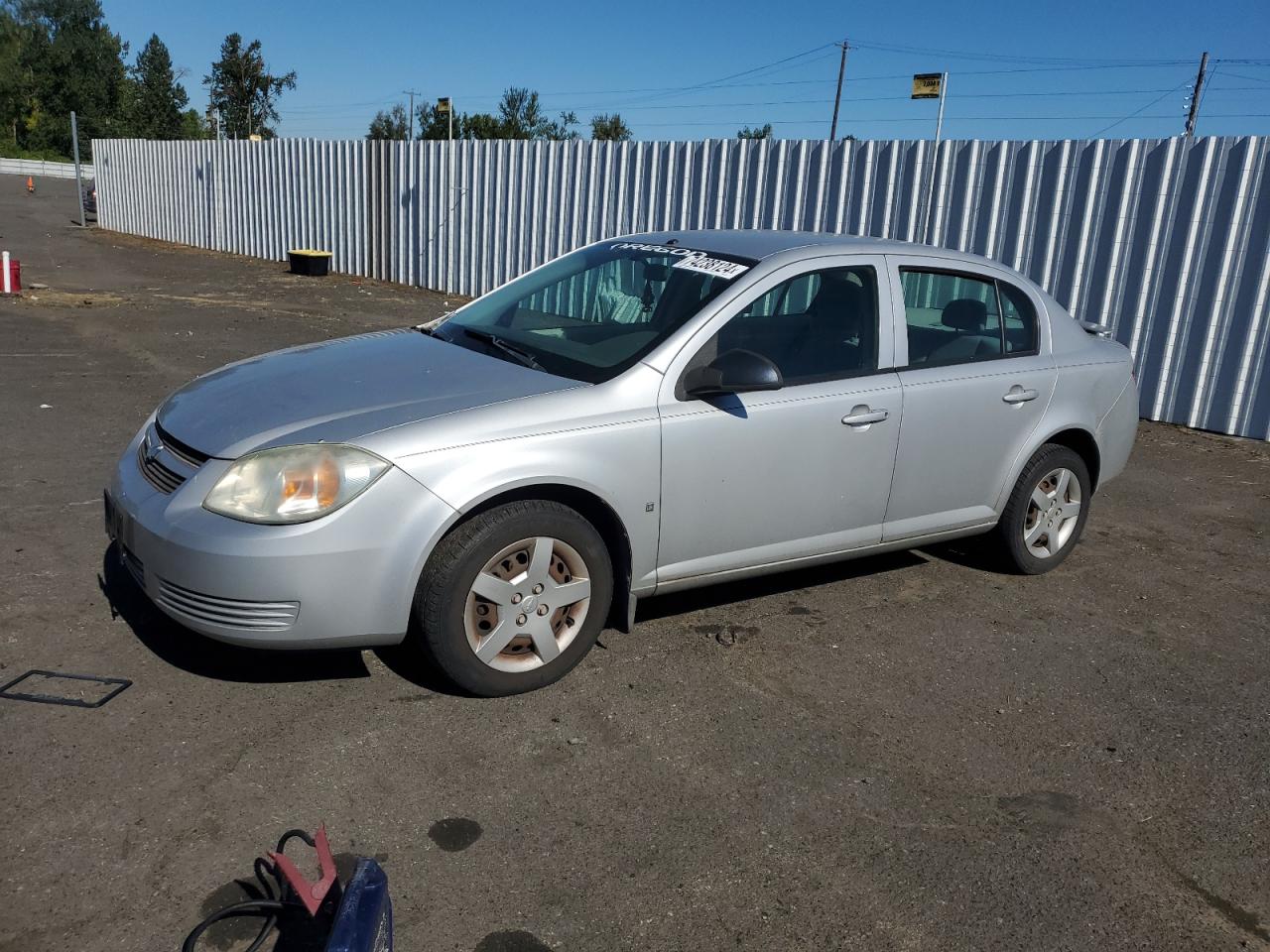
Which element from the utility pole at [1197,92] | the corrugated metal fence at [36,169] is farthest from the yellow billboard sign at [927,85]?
the corrugated metal fence at [36,169]

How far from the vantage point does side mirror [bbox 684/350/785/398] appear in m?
4.07

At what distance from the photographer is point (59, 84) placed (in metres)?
90.1

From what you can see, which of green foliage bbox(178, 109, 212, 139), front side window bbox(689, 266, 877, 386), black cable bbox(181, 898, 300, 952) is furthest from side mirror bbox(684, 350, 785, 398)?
green foliage bbox(178, 109, 212, 139)

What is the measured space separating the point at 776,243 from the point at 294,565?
2614mm

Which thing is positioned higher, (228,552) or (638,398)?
(638,398)

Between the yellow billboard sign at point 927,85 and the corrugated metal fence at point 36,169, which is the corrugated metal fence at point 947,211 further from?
the corrugated metal fence at point 36,169

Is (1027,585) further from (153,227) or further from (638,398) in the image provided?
(153,227)

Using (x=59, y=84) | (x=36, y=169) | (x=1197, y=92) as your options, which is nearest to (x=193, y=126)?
(x=59, y=84)

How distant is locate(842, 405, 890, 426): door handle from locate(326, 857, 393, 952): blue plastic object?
9.71ft

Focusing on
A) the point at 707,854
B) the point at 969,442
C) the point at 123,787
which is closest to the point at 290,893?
the point at 123,787

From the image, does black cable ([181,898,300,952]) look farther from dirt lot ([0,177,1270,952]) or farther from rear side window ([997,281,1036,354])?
rear side window ([997,281,1036,354])

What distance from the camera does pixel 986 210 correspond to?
10.7 metres

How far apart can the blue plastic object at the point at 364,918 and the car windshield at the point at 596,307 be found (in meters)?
2.30

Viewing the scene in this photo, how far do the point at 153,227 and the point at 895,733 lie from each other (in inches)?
1096
